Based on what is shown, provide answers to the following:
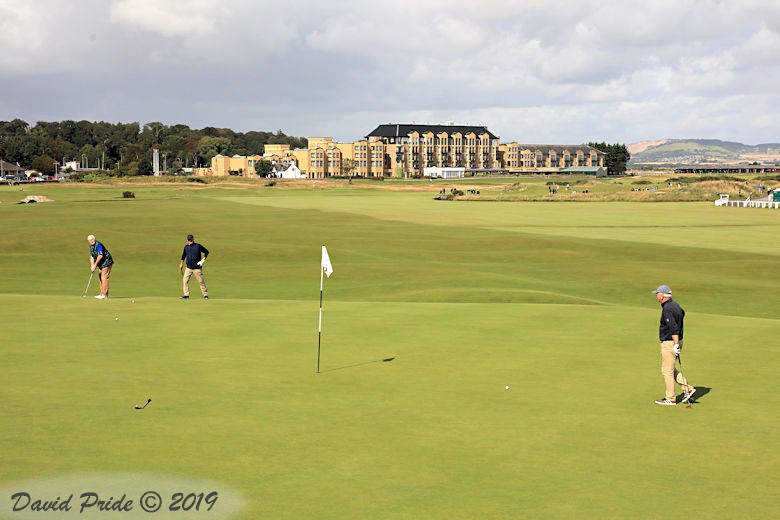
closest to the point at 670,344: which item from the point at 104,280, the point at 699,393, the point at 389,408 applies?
the point at 699,393

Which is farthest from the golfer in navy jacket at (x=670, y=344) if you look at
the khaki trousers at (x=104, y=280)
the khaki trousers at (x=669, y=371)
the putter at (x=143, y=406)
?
the khaki trousers at (x=104, y=280)

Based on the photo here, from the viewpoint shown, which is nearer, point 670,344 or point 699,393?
point 670,344

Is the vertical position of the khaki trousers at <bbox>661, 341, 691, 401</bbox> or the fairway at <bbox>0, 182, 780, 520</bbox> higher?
the khaki trousers at <bbox>661, 341, 691, 401</bbox>

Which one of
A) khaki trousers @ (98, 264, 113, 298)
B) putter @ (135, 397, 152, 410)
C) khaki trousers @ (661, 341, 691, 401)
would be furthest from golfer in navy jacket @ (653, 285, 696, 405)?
khaki trousers @ (98, 264, 113, 298)

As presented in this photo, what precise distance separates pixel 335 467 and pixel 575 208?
122 metres

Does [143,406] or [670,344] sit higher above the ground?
[670,344]

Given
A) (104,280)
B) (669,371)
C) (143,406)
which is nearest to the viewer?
(143,406)

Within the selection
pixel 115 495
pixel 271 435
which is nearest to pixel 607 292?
pixel 271 435

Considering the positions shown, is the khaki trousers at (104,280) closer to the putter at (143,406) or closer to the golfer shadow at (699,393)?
the putter at (143,406)

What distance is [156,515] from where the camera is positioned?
12.3 metres

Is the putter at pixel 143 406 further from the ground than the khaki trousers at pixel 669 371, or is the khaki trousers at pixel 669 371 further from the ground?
the khaki trousers at pixel 669 371

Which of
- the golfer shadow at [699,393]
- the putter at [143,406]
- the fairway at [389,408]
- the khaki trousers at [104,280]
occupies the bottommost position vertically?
the golfer shadow at [699,393]

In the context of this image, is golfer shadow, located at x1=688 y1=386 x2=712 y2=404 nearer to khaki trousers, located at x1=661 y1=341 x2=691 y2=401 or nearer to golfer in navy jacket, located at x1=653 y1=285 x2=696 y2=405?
golfer in navy jacket, located at x1=653 y1=285 x2=696 y2=405

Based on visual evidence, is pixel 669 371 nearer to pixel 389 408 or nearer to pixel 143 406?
pixel 389 408
